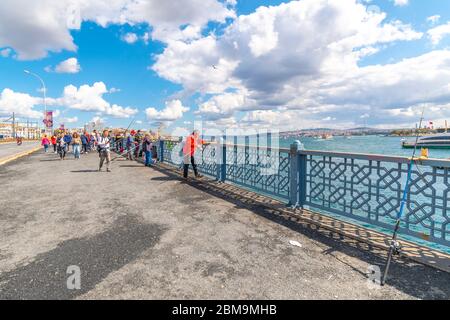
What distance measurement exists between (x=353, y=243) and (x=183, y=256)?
8.84 ft

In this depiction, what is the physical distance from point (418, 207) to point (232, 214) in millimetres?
3288

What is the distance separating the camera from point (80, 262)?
3432 mm

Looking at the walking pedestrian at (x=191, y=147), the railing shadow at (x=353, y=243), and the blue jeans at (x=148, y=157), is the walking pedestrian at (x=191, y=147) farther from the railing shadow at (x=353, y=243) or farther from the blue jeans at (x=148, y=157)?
the blue jeans at (x=148, y=157)

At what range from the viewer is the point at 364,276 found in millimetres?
3094

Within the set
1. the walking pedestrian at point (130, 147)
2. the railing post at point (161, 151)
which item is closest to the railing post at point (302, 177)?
the railing post at point (161, 151)

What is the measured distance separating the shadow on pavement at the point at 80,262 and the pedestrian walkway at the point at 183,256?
13 mm

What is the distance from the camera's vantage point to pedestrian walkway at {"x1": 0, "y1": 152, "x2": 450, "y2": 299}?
112 inches

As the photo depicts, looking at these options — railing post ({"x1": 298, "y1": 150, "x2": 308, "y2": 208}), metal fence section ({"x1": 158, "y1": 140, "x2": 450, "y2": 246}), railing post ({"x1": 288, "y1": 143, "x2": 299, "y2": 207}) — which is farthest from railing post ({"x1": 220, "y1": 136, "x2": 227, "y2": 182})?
railing post ({"x1": 298, "y1": 150, "x2": 308, "y2": 208})

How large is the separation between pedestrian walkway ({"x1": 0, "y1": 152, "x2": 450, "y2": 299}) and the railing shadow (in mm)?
16

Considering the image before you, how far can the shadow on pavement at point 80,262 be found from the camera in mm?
2816

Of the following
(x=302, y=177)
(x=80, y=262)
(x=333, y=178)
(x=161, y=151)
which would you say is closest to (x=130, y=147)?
(x=161, y=151)

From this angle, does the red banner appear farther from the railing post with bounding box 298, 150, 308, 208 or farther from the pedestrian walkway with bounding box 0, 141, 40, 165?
the railing post with bounding box 298, 150, 308, 208
